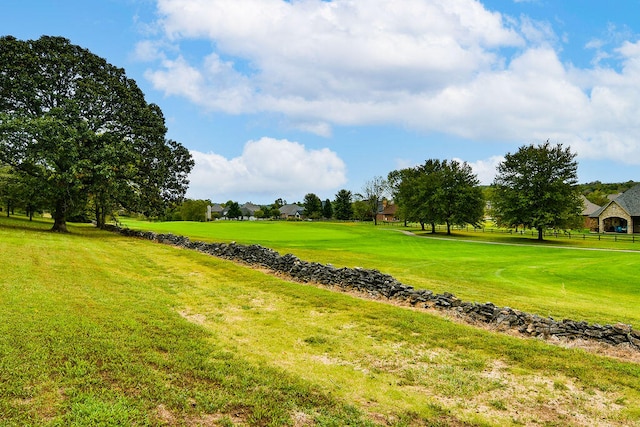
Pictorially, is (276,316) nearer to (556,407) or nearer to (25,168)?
(556,407)

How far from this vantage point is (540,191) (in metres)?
51.4

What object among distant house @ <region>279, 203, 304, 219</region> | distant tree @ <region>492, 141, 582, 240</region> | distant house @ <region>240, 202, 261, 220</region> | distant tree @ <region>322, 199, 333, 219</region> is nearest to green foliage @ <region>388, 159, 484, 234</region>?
distant tree @ <region>492, 141, 582, 240</region>

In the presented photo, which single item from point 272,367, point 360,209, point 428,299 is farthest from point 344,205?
point 272,367

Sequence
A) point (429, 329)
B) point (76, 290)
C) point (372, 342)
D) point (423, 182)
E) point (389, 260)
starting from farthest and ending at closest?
point (423, 182)
point (389, 260)
point (76, 290)
point (429, 329)
point (372, 342)

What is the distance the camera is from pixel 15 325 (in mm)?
7340

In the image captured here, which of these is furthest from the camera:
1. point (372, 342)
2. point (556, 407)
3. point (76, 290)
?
point (76, 290)

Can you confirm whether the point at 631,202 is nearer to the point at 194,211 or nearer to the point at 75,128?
the point at 75,128

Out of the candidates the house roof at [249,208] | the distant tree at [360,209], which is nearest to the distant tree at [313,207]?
the distant tree at [360,209]

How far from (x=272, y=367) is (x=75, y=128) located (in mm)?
29928

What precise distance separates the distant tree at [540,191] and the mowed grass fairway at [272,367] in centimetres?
4299

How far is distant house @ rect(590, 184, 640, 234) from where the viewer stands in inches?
2485

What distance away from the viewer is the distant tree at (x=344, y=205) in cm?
11625

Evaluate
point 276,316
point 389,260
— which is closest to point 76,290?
point 276,316

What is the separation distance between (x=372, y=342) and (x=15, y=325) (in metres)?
7.16
